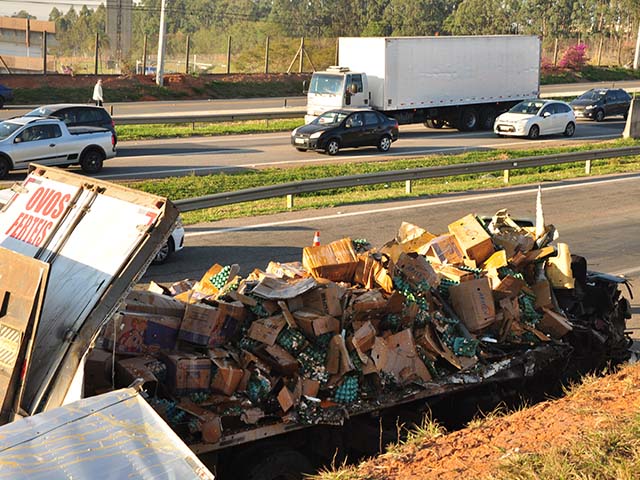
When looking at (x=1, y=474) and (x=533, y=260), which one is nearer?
(x=1, y=474)

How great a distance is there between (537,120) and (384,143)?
24.0ft

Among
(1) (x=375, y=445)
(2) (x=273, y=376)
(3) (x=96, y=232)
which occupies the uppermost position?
(3) (x=96, y=232)

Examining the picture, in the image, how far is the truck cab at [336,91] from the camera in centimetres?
3447

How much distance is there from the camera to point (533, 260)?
32.8ft

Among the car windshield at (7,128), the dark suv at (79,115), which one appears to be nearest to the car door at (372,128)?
the dark suv at (79,115)

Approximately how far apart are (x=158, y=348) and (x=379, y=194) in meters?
14.4

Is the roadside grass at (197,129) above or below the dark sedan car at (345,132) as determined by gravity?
below

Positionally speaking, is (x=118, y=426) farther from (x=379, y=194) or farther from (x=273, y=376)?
(x=379, y=194)

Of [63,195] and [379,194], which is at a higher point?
[63,195]

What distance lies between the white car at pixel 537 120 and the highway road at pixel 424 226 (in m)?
11.4

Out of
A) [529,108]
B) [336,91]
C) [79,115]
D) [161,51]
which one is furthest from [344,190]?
[161,51]

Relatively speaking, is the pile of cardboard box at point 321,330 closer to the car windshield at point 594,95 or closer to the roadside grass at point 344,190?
the roadside grass at point 344,190

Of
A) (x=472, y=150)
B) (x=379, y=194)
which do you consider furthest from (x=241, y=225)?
(x=472, y=150)

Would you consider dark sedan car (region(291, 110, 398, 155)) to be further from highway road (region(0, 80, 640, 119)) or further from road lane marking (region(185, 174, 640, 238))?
highway road (region(0, 80, 640, 119))
